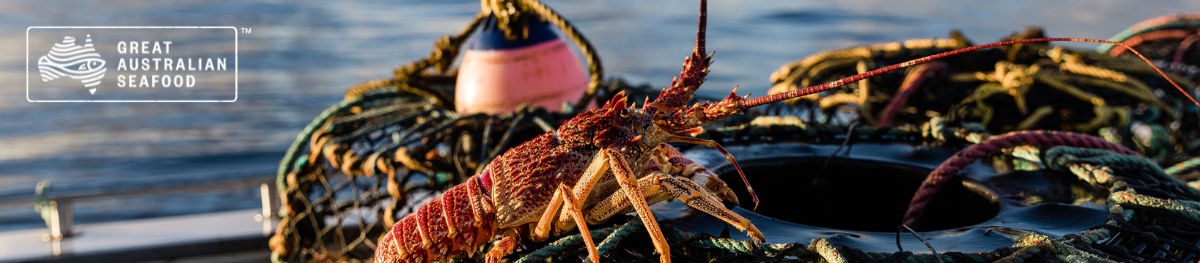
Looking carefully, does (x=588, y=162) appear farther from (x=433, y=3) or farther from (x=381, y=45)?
(x=433, y=3)

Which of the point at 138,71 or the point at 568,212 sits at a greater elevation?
the point at 138,71

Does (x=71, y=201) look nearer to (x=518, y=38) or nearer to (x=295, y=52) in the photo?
(x=518, y=38)

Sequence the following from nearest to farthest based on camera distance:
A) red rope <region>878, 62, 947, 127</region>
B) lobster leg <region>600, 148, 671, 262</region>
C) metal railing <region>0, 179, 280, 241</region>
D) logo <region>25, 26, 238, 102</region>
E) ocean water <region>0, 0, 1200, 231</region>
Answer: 1. lobster leg <region>600, 148, 671, 262</region>
2. red rope <region>878, 62, 947, 127</region>
3. metal railing <region>0, 179, 280, 241</region>
4. ocean water <region>0, 0, 1200, 231</region>
5. logo <region>25, 26, 238, 102</region>

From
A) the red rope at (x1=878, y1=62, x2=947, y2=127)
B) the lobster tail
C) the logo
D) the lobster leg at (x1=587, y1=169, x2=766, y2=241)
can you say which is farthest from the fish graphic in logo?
the lobster leg at (x1=587, y1=169, x2=766, y2=241)

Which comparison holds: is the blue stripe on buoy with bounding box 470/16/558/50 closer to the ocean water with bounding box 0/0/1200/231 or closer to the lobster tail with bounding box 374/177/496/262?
the lobster tail with bounding box 374/177/496/262

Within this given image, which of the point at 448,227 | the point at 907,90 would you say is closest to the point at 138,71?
the point at 907,90

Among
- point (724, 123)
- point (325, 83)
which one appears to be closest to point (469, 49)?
point (724, 123)
